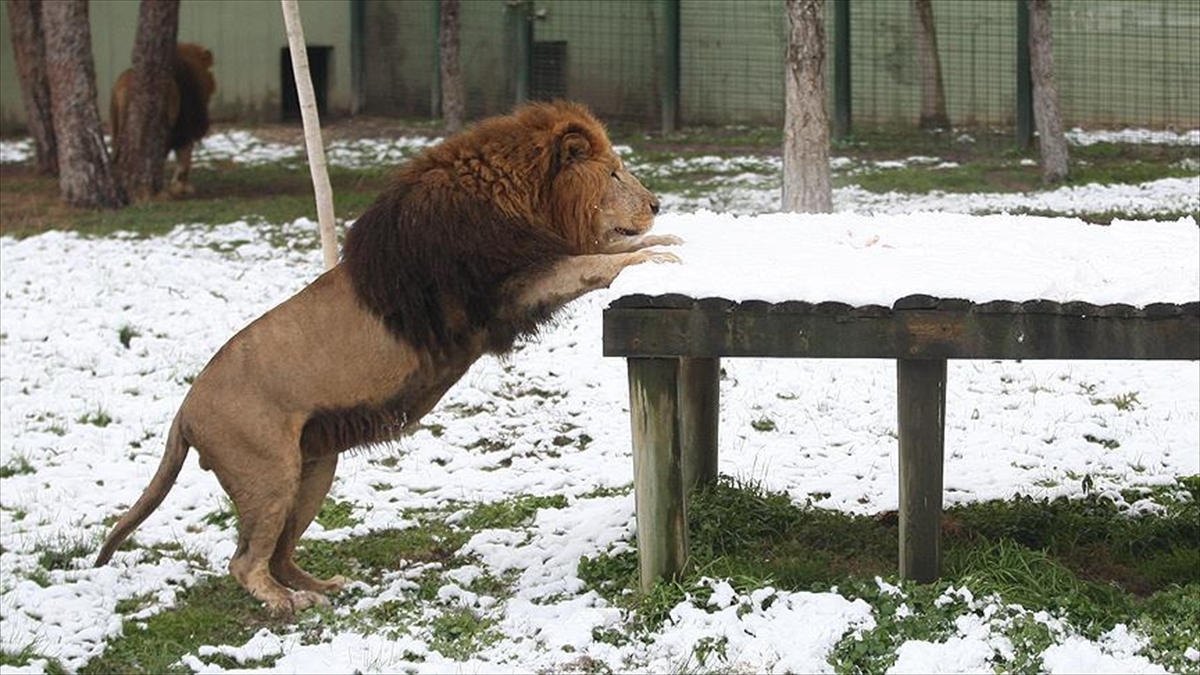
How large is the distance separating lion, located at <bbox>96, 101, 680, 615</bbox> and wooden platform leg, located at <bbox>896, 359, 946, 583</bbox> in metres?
0.91

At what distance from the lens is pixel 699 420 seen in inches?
276

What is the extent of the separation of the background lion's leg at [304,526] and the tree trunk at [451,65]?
10.8 m

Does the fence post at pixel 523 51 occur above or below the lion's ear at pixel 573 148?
above

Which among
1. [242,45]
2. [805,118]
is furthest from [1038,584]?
[242,45]

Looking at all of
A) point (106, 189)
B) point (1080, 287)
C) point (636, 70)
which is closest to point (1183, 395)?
point (1080, 287)

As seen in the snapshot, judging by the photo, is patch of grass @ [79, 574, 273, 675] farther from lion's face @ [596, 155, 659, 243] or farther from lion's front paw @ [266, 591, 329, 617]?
lion's face @ [596, 155, 659, 243]

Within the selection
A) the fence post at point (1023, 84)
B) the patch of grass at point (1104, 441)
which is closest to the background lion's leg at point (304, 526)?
the patch of grass at point (1104, 441)

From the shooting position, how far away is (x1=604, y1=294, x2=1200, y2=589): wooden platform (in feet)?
17.7

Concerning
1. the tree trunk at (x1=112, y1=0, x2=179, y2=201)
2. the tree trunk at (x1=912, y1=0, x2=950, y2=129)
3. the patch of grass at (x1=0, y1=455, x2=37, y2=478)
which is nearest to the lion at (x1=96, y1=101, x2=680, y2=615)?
the patch of grass at (x1=0, y1=455, x2=37, y2=478)

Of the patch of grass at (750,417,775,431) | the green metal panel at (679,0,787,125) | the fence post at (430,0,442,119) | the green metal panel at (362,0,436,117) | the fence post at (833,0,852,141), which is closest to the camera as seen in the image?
the patch of grass at (750,417,775,431)

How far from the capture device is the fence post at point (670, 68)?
63.2ft

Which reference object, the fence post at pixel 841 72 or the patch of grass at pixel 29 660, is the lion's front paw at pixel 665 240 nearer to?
the patch of grass at pixel 29 660

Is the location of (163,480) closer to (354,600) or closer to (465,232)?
(354,600)

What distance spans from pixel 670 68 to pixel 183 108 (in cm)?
588
